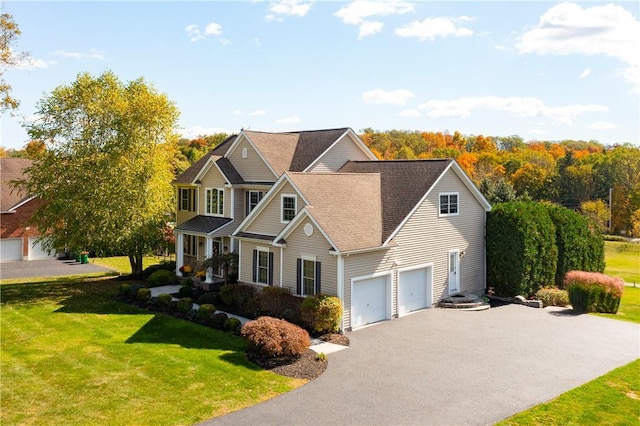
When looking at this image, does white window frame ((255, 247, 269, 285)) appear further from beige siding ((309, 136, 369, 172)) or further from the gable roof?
the gable roof

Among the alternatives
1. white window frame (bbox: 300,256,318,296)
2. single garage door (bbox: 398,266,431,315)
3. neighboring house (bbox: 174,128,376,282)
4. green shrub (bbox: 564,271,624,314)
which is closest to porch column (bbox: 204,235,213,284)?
neighboring house (bbox: 174,128,376,282)

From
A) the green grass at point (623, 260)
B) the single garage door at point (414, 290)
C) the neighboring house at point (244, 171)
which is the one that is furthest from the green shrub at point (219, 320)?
the green grass at point (623, 260)

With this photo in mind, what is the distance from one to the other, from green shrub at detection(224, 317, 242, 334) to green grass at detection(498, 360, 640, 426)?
11.1 meters

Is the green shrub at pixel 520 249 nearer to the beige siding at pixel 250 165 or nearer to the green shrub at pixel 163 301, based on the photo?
the beige siding at pixel 250 165

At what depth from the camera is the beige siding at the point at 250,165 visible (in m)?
29.3

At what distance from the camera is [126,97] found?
30.3 meters

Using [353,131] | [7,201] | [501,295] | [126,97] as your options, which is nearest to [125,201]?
[126,97]

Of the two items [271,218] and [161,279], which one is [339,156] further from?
[161,279]

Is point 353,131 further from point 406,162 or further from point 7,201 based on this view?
point 7,201

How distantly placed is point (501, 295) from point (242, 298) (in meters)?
14.1

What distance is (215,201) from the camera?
31703 millimetres

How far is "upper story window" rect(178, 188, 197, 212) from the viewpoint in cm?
3438

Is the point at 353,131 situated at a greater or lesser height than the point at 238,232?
greater

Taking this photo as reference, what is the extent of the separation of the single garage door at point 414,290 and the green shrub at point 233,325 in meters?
7.42
